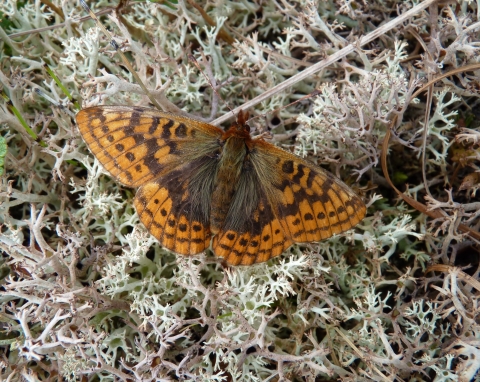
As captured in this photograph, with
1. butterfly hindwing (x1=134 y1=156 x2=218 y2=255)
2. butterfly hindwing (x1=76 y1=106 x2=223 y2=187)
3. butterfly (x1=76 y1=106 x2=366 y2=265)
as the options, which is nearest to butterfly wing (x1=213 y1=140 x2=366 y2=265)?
butterfly (x1=76 y1=106 x2=366 y2=265)

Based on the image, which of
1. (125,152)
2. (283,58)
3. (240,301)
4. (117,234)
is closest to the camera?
(125,152)

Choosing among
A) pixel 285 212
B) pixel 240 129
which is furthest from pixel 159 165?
pixel 285 212

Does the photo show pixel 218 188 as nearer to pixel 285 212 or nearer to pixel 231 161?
pixel 231 161

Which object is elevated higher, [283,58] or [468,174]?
[283,58]

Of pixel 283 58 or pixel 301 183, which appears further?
pixel 283 58

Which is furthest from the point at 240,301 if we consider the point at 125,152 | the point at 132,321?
the point at 125,152

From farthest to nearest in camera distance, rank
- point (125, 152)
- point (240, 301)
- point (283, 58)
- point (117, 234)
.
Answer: point (283, 58)
point (117, 234)
point (240, 301)
point (125, 152)

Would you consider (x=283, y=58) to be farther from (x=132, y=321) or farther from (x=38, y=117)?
(x=132, y=321)

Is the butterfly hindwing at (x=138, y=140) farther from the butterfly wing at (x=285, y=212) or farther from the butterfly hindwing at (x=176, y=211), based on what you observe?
the butterfly wing at (x=285, y=212)
